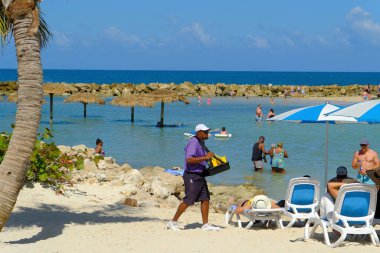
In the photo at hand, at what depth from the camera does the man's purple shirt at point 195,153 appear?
805 centimetres

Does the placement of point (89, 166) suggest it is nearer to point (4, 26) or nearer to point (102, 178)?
point (102, 178)

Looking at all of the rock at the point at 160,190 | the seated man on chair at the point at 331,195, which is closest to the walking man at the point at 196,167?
the seated man on chair at the point at 331,195

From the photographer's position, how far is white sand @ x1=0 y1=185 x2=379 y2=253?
7383mm

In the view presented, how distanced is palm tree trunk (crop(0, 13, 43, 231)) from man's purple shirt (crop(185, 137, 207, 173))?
2.05 m

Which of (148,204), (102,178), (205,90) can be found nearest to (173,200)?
(148,204)

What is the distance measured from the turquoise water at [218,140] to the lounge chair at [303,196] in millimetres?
5466

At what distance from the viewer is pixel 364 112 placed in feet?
26.5

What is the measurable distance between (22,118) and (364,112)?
165 inches

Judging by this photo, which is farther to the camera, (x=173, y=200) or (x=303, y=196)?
(x=173, y=200)

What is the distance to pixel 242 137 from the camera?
27.9 metres

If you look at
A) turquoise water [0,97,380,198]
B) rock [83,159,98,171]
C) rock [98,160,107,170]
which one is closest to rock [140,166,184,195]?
rock [98,160,107,170]

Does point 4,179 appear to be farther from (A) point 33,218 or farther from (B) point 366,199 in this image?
(B) point 366,199

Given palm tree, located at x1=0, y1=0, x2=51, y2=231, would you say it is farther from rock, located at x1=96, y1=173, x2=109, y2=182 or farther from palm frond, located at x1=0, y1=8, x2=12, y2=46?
rock, located at x1=96, y1=173, x2=109, y2=182

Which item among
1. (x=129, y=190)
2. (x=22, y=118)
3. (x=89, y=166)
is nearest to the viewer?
(x=22, y=118)
